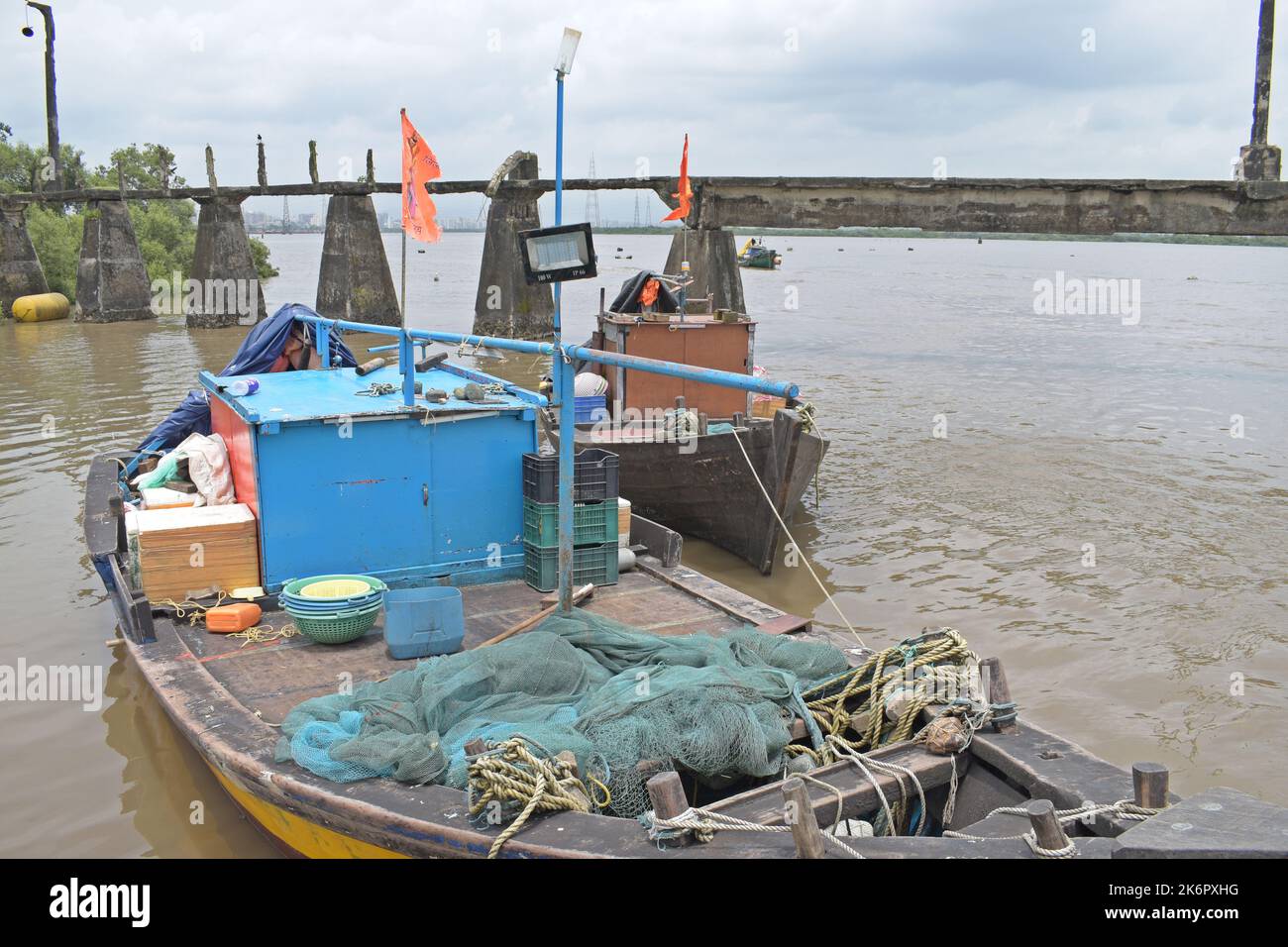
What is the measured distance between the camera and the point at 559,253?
18.9 ft

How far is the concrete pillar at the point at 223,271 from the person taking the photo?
3080 centimetres

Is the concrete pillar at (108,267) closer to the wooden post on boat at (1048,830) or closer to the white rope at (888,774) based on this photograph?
the white rope at (888,774)

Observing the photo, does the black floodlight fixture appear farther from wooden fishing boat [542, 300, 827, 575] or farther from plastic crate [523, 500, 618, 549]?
wooden fishing boat [542, 300, 827, 575]

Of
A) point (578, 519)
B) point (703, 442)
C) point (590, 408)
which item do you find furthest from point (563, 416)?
point (590, 408)

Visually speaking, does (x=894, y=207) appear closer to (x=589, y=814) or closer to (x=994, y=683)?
(x=994, y=683)

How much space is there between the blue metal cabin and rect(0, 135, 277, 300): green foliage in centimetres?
2951


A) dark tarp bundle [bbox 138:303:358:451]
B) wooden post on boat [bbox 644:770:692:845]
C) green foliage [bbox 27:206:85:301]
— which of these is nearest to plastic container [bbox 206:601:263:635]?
dark tarp bundle [bbox 138:303:358:451]

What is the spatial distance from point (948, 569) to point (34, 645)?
28.4ft

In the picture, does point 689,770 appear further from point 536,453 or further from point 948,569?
point 948,569

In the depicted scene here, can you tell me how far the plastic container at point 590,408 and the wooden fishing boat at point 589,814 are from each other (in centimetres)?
622

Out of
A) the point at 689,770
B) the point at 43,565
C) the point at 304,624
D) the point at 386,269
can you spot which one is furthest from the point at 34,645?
the point at 386,269

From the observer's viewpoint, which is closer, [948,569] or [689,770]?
[689,770]

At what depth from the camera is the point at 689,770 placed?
15.9 ft

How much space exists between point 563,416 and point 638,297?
740cm
